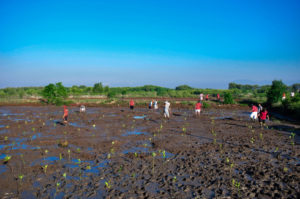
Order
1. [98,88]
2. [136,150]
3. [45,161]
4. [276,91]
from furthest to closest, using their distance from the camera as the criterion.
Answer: [98,88]
[276,91]
[136,150]
[45,161]

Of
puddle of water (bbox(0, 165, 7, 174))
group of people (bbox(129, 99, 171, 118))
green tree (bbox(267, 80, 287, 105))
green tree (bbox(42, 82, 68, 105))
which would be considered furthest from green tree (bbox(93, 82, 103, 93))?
puddle of water (bbox(0, 165, 7, 174))

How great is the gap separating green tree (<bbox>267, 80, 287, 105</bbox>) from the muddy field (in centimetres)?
2042

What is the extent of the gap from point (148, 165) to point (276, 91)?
1179 inches

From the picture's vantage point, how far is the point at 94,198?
6.33 meters

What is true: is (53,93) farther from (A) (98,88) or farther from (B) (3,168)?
(B) (3,168)

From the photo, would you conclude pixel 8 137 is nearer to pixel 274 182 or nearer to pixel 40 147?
pixel 40 147

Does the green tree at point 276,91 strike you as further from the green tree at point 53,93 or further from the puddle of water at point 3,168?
the green tree at point 53,93

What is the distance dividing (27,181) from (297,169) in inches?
376

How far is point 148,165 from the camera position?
346 inches

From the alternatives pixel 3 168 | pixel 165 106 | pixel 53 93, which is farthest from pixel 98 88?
pixel 3 168

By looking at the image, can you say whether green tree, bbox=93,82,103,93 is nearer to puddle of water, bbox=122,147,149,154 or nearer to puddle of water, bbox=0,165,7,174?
puddle of water, bbox=122,147,149,154

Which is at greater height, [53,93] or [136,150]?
[53,93]

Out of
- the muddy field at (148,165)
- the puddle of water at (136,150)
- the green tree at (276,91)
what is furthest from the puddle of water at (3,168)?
the green tree at (276,91)

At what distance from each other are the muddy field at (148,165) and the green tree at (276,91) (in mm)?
20419
